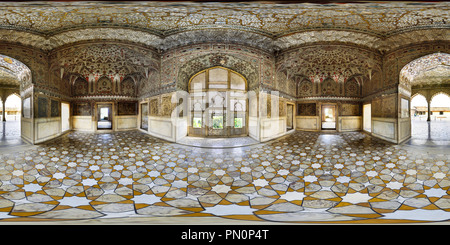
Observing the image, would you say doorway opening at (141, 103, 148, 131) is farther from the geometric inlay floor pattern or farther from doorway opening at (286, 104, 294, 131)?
doorway opening at (286, 104, 294, 131)

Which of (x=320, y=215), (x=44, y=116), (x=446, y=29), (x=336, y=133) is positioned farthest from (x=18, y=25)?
(x=446, y=29)

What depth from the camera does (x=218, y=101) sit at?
2674 millimetres

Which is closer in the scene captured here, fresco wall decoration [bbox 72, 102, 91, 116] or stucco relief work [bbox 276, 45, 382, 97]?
stucco relief work [bbox 276, 45, 382, 97]

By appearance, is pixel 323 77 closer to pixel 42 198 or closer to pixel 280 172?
pixel 280 172

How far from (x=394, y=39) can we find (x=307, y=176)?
6.63 ft

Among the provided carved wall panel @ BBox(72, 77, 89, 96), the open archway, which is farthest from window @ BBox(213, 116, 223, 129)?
the open archway

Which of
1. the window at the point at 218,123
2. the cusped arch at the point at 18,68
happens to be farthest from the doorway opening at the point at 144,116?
the cusped arch at the point at 18,68

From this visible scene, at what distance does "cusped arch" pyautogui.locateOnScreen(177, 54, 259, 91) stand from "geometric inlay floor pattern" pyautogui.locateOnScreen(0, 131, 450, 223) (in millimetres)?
1067

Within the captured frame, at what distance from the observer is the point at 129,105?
306 cm

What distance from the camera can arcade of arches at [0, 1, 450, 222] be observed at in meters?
1.30

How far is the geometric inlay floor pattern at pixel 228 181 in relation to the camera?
1.16 m

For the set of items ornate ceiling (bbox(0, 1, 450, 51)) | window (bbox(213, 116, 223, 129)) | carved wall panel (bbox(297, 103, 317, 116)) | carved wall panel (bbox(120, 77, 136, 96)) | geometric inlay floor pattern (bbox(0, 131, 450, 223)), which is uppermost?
ornate ceiling (bbox(0, 1, 450, 51))

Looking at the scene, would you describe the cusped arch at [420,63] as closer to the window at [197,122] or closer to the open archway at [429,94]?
the open archway at [429,94]

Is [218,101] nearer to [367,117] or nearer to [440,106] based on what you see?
[367,117]
